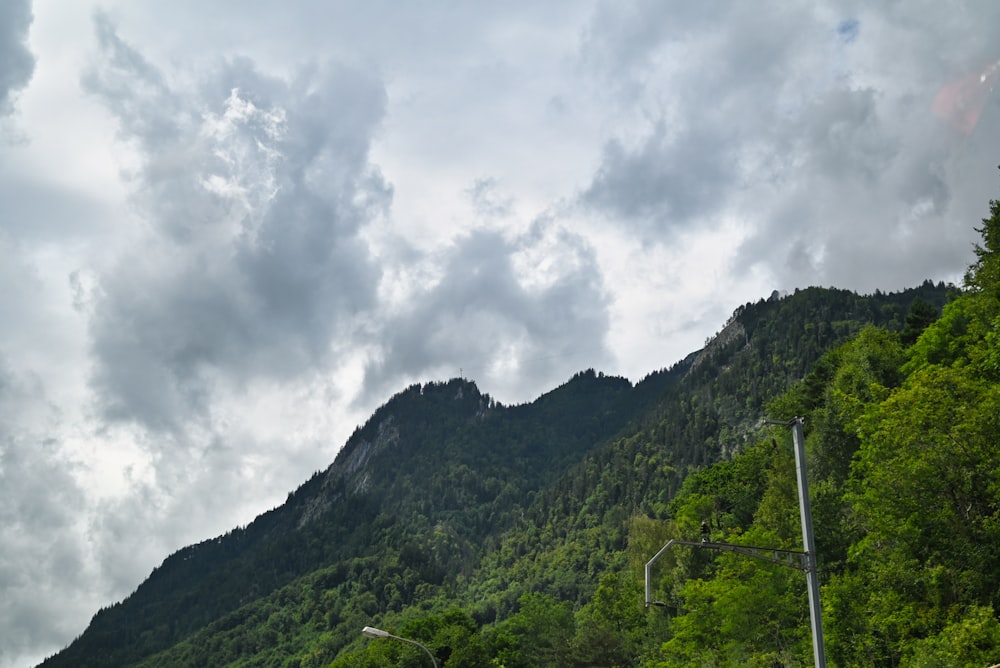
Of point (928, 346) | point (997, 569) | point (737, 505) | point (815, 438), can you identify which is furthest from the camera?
point (737, 505)

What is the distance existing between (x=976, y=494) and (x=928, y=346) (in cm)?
2381

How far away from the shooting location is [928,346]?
57938 millimetres

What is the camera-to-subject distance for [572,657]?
94000 mm

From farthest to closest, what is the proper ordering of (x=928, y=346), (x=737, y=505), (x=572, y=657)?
(x=572, y=657) < (x=737, y=505) < (x=928, y=346)

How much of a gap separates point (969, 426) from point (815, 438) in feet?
107

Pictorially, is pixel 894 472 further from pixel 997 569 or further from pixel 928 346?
pixel 928 346

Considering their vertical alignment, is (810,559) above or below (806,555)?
below

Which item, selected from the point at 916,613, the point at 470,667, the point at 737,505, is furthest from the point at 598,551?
the point at 916,613

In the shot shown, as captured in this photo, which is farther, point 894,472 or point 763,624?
point 763,624

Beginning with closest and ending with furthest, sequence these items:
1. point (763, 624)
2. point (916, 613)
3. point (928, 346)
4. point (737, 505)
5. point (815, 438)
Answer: point (916, 613) < point (763, 624) < point (928, 346) < point (815, 438) < point (737, 505)

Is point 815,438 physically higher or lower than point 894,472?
higher

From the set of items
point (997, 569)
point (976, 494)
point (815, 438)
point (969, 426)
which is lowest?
point (997, 569)

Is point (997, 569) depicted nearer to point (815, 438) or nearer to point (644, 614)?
point (815, 438)

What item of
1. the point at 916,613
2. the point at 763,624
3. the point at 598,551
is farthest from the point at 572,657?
the point at 598,551
